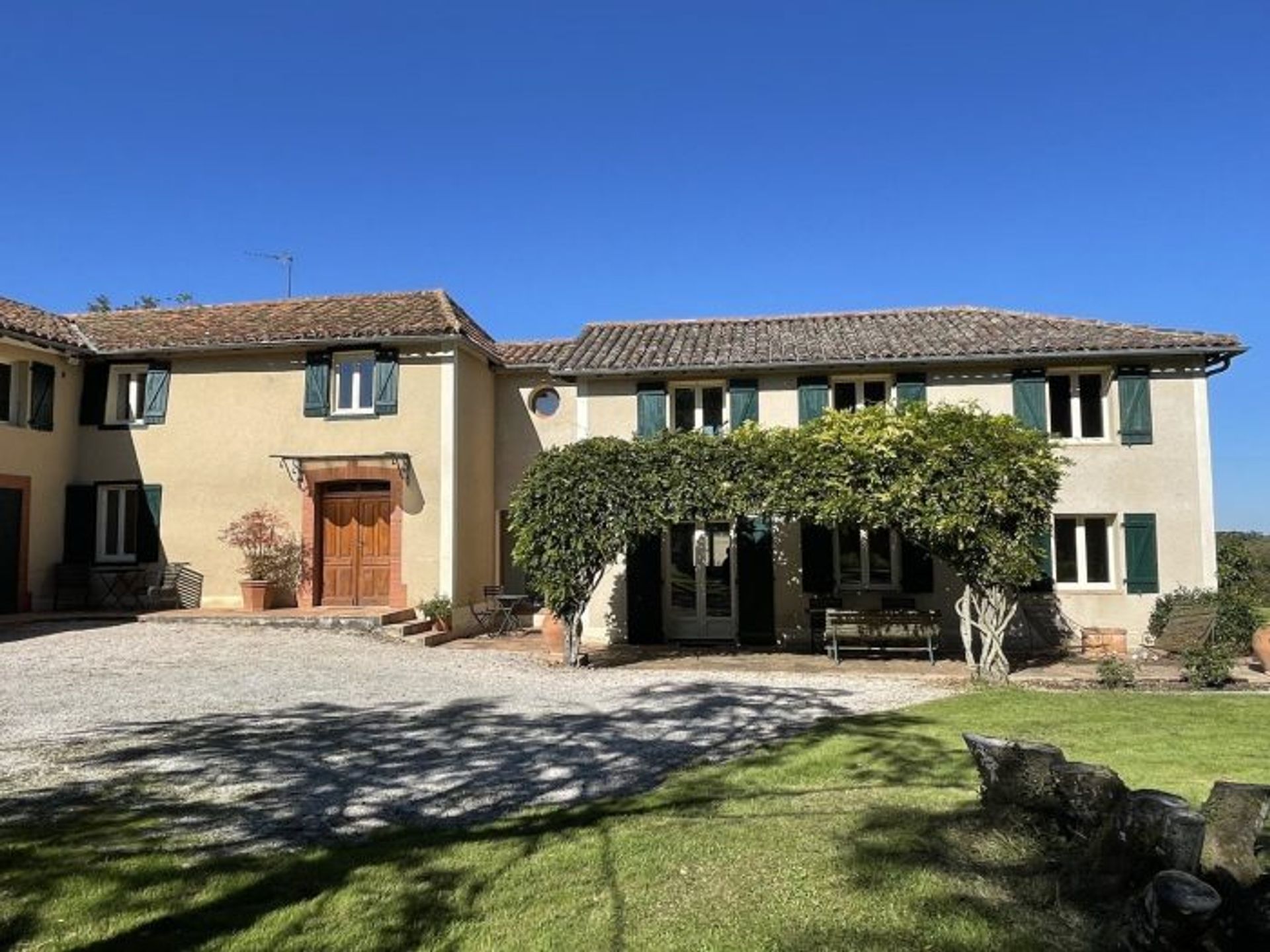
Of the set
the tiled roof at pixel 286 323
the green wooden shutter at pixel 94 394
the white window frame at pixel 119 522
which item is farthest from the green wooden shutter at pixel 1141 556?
the green wooden shutter at pixel 94 394

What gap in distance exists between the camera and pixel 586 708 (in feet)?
29.5

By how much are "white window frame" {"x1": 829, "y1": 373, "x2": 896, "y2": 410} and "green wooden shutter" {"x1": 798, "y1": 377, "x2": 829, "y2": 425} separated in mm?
119

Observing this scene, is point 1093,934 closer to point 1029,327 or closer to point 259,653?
point 259,653

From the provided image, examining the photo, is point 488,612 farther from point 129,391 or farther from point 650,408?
point 129,391

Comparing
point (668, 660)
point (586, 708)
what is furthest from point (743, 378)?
point (586, 708)

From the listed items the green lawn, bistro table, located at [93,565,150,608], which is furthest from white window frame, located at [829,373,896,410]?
bistro table, located at [93,565,150,608]

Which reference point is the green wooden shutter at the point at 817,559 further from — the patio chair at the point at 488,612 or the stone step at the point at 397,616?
the stone step at the point at 397,616

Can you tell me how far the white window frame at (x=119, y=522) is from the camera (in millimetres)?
16859

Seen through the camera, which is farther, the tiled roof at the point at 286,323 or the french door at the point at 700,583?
the tiled roof at the point at 286,323

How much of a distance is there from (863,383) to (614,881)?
12890 mm

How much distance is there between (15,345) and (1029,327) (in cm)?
1955

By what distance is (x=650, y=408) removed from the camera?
1554 centimetres

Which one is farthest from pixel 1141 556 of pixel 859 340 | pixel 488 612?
pixel 488 612

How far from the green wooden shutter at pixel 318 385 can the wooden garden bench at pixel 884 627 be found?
1055 centimetres
